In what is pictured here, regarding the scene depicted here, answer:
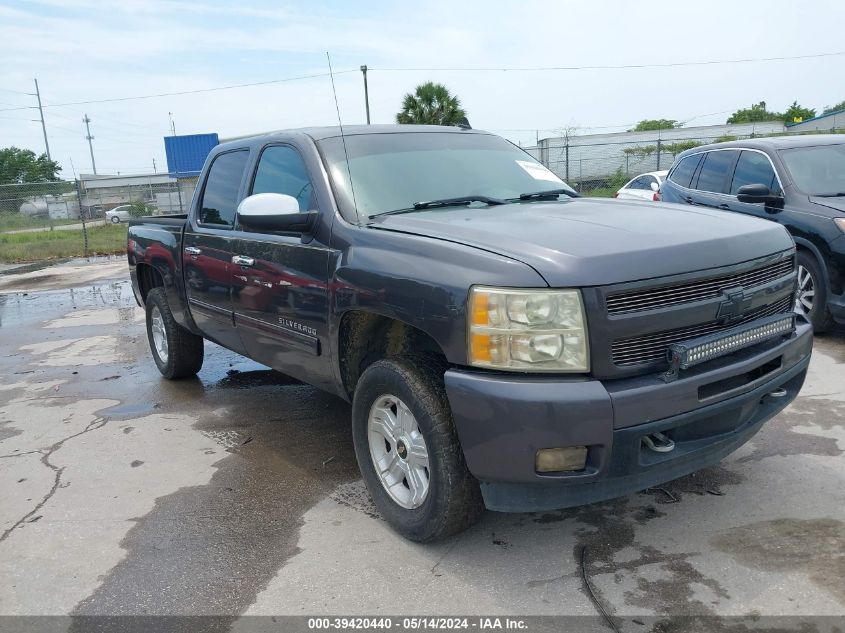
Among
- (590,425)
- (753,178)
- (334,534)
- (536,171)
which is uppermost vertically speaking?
(536,171)

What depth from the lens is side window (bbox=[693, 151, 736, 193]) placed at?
6996mm

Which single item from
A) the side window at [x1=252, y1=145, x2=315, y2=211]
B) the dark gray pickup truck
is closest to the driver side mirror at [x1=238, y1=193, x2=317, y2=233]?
the dark gray pickup truck

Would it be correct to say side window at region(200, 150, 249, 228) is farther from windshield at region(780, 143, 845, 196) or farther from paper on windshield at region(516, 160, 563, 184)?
windshield at region(780, 143, 845, 196)

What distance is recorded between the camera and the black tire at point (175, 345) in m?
5.62

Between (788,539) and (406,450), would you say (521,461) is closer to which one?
(406,450)

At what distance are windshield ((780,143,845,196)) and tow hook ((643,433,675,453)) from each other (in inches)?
173

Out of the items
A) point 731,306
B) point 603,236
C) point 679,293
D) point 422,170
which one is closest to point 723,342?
point 731,306

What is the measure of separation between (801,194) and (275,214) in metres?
4.78

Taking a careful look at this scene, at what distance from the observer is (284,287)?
12.3ft

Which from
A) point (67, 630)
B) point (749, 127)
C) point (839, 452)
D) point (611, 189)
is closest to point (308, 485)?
point (67, 630)

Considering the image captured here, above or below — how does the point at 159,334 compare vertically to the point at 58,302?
above

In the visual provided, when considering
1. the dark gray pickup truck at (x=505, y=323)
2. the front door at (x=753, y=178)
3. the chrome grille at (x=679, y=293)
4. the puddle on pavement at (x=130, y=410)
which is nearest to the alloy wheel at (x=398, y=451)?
the dark gray pickup truck at (x=505, y=323)

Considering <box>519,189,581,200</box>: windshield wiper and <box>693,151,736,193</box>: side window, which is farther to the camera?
<box>693,151,736,193</box>: side window

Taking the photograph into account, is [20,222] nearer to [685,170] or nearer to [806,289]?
[685,170]
